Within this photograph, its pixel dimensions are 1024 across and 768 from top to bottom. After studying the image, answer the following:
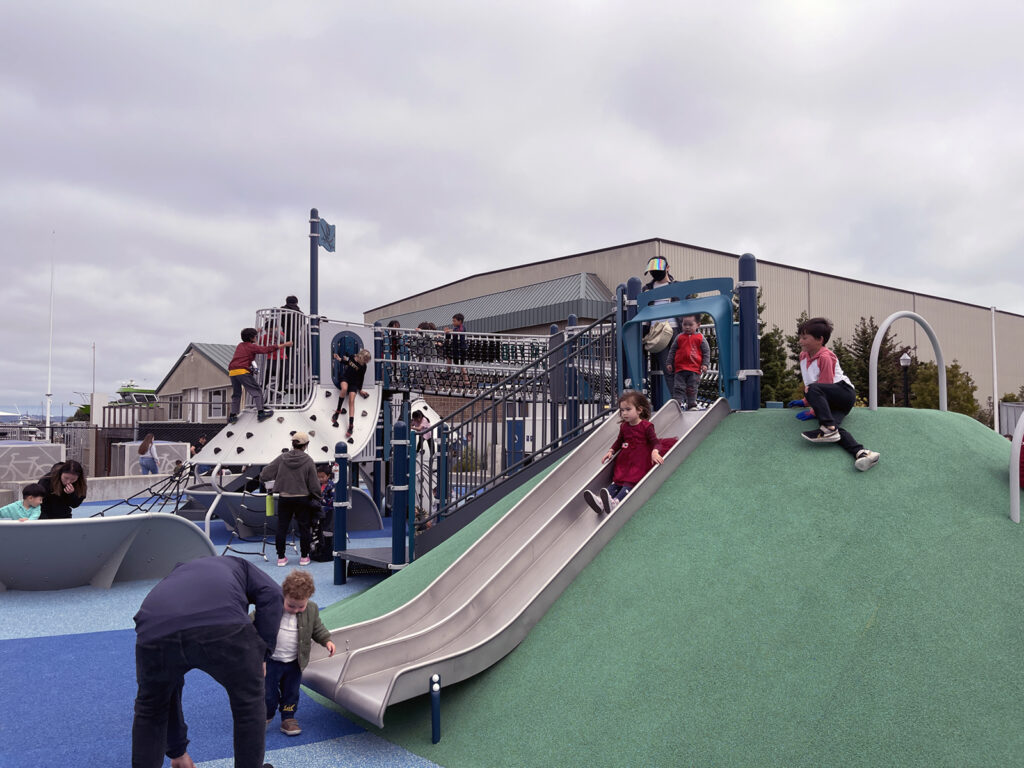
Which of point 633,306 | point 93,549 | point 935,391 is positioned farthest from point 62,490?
point 935,391

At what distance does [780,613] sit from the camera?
14.3ft

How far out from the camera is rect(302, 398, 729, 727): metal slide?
4582mm

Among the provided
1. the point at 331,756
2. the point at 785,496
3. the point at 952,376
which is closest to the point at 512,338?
the point at 785,496

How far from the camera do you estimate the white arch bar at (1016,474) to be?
4.66m

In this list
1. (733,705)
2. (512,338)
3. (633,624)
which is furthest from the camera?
(512,338)

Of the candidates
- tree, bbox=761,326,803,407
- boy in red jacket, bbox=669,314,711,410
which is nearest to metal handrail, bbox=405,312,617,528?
boy in red jacket, bbox=669,314,711,410

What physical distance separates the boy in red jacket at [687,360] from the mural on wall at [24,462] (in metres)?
19.4

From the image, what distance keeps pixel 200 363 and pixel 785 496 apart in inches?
1985

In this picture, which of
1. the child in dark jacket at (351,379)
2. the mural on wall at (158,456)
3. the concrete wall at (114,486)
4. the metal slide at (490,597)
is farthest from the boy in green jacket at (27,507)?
the mural on wall at (158,456)

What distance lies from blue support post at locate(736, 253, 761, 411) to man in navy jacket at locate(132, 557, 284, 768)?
5.02 metres

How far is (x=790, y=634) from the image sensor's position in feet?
13.8

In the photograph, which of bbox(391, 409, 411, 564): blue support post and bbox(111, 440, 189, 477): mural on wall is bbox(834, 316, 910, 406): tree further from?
bbox(391, 409, 411, 564): blue support post

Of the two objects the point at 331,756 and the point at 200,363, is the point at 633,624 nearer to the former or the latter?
the point at 331,756

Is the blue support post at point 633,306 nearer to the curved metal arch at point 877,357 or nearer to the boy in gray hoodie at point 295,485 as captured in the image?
the curved metal arch at point 877,357
